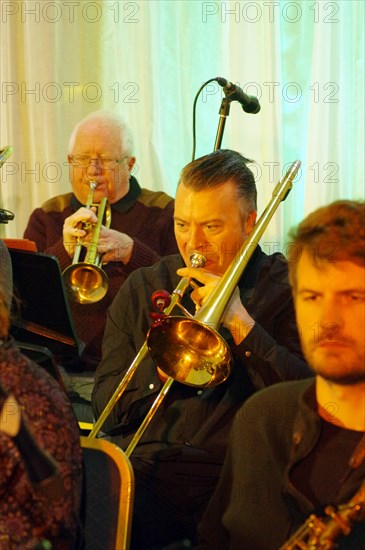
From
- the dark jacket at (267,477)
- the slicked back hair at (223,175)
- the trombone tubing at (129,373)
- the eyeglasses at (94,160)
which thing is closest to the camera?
the dark jacket at (267,477)

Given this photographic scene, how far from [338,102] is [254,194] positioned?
152 cm

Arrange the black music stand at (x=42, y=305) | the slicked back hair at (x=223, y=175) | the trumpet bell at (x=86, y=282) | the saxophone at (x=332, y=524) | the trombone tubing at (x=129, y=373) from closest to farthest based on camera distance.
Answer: the saxophone at (x=332, y=524)
the trombone tubing at (x=129, y=373)
the slicked back hair at (x=223, y=175)
the black music stand at (x=42, y=305)
the trumpet bell at (x=86, y=282)

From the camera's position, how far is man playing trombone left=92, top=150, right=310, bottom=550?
7.34 feet

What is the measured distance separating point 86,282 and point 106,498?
63.2 inches

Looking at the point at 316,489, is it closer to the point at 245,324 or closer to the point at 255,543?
the point at 255,543

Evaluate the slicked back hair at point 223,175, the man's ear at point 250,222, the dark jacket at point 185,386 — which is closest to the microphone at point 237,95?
the slicked back hair at point 223,175

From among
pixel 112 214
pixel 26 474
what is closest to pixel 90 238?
pixel 112 214

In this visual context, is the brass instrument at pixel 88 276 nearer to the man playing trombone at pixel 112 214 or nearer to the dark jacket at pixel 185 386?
the man playing trombone at pixel 112 214

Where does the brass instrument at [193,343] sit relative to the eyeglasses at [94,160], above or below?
below

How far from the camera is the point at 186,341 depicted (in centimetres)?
229

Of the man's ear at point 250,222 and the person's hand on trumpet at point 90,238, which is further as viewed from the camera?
the person's hand on trumpet at point 90,238

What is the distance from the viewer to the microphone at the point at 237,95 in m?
2.97

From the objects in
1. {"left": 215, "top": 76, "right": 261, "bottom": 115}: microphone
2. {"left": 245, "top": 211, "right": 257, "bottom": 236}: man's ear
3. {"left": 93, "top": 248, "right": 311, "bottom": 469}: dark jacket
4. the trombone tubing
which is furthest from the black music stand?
{"left": 215, "top": 76, "right": 261, "bottom": 115}: microphone

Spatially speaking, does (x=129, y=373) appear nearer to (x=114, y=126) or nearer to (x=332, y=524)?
(x=332, y=524)
